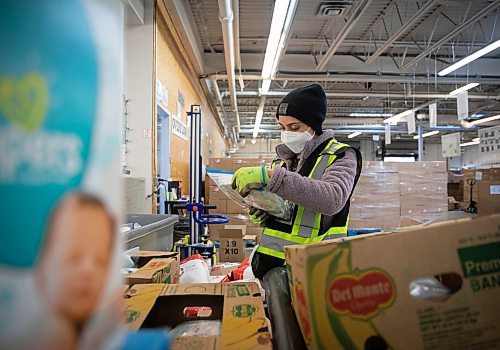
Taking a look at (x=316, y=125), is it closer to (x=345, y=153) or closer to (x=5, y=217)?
(x=345, y=153)

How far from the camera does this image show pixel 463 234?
24.7 inches

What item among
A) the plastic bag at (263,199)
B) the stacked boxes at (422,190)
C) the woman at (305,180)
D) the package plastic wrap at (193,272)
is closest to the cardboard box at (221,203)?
the stacked boxes at (422,190)

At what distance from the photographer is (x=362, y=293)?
628 mm

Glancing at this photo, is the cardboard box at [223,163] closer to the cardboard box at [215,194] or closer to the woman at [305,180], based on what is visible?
the cardboard box at [215,194]

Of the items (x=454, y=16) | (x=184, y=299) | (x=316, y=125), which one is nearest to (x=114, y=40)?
(x=184, y=299)

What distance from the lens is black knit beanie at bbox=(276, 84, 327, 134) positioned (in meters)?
1.52

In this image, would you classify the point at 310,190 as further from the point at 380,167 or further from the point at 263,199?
the point at 380,167

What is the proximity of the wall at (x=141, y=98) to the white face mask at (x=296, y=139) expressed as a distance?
9.44 ft

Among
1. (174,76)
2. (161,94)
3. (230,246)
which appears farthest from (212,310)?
(174,76)

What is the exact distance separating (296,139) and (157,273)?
2.57 feet

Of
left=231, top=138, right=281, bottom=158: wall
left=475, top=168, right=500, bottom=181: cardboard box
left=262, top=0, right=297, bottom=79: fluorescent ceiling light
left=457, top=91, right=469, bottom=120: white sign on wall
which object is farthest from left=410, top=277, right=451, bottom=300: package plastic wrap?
left=231, top=138, right=281, bottom=158: wall

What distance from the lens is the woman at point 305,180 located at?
3.92 feet

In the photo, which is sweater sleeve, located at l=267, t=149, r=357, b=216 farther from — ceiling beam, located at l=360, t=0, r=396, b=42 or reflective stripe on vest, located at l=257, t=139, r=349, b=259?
ceiling beam, located at l=360, t=0, r=396, b=42

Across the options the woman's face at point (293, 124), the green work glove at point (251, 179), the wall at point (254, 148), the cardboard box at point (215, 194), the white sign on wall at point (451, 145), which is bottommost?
the cardboard box at point (215, 194)
